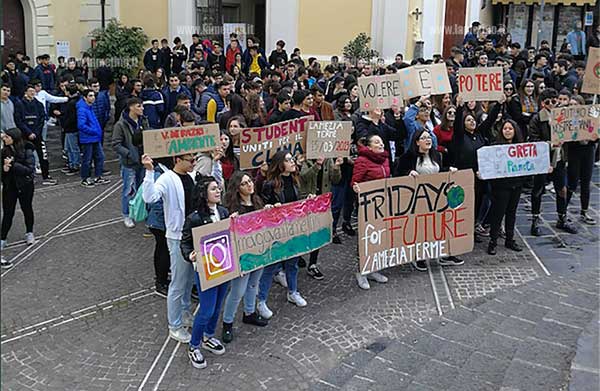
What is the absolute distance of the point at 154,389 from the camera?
19.9ft

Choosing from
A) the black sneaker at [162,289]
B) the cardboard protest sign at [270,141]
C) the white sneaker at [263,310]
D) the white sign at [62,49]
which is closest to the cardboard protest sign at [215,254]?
the white sneaker at [263,310]

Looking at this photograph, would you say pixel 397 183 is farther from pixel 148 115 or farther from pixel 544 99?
pixel 148 115

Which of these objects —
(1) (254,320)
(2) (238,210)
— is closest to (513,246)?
(1) (254,320)

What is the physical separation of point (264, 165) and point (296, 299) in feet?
5.14

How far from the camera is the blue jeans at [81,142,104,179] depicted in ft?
A: 42.0

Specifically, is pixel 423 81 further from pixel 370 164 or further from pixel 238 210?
pixel 238 210

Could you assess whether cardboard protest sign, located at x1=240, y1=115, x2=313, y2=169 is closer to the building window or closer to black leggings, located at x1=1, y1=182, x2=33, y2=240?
black leggings, located at x1=1, y1=182, x2=33, y2=240

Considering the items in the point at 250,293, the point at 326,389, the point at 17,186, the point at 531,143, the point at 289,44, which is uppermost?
the point at 289,44

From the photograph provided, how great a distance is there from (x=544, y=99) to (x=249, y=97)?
4193mm

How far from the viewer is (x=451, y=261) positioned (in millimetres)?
9234

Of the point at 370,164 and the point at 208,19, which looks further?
the point at 208,19

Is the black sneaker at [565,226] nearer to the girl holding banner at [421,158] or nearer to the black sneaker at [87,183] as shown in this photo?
the girl holding banner at [421,158]

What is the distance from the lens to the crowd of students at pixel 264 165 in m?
6.84

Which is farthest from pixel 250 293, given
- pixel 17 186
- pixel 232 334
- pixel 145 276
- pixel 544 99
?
pixel 544 99
